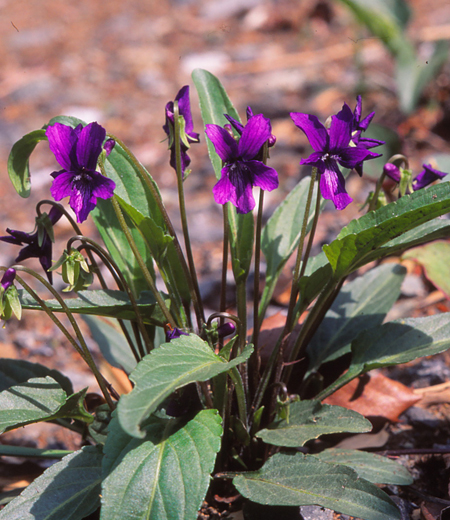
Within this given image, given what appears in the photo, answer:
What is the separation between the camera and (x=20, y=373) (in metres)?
2.08

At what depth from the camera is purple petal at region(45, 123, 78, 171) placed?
145 centimetres

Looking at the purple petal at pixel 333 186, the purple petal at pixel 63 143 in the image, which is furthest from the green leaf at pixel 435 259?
the purple petal at pixel 63 143

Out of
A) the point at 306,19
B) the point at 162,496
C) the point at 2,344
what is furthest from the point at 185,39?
the point at 162,496

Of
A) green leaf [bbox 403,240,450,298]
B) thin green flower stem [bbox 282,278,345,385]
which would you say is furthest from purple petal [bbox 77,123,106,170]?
green leaf [bbox 403,240,450,298]

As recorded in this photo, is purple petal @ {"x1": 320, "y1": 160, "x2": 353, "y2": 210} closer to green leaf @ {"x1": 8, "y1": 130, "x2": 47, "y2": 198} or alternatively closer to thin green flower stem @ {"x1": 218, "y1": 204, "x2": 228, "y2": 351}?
thin green flower stem @ {"x1": 218, "y1": 204, "x2": 228, "y2": 351}

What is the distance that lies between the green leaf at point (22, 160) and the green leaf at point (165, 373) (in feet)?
2.60

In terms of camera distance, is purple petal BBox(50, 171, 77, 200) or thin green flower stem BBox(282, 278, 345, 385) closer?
purple petal BBox(50, 171, 77, 200)

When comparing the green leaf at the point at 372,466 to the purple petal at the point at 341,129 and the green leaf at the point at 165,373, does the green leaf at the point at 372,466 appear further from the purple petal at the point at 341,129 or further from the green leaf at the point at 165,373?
the purple petal at the point at 341,129

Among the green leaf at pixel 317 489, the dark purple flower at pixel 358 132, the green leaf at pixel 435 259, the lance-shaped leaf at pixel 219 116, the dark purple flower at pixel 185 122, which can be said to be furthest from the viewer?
the green leaf at pixel 435 259

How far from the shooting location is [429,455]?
201 cm

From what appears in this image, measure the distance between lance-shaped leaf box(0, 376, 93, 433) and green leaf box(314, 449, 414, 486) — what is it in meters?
0.78

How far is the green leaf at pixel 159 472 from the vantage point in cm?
136

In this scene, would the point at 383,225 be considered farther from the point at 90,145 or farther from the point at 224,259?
the point at 90,145

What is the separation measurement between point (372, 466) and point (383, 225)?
808 mm
